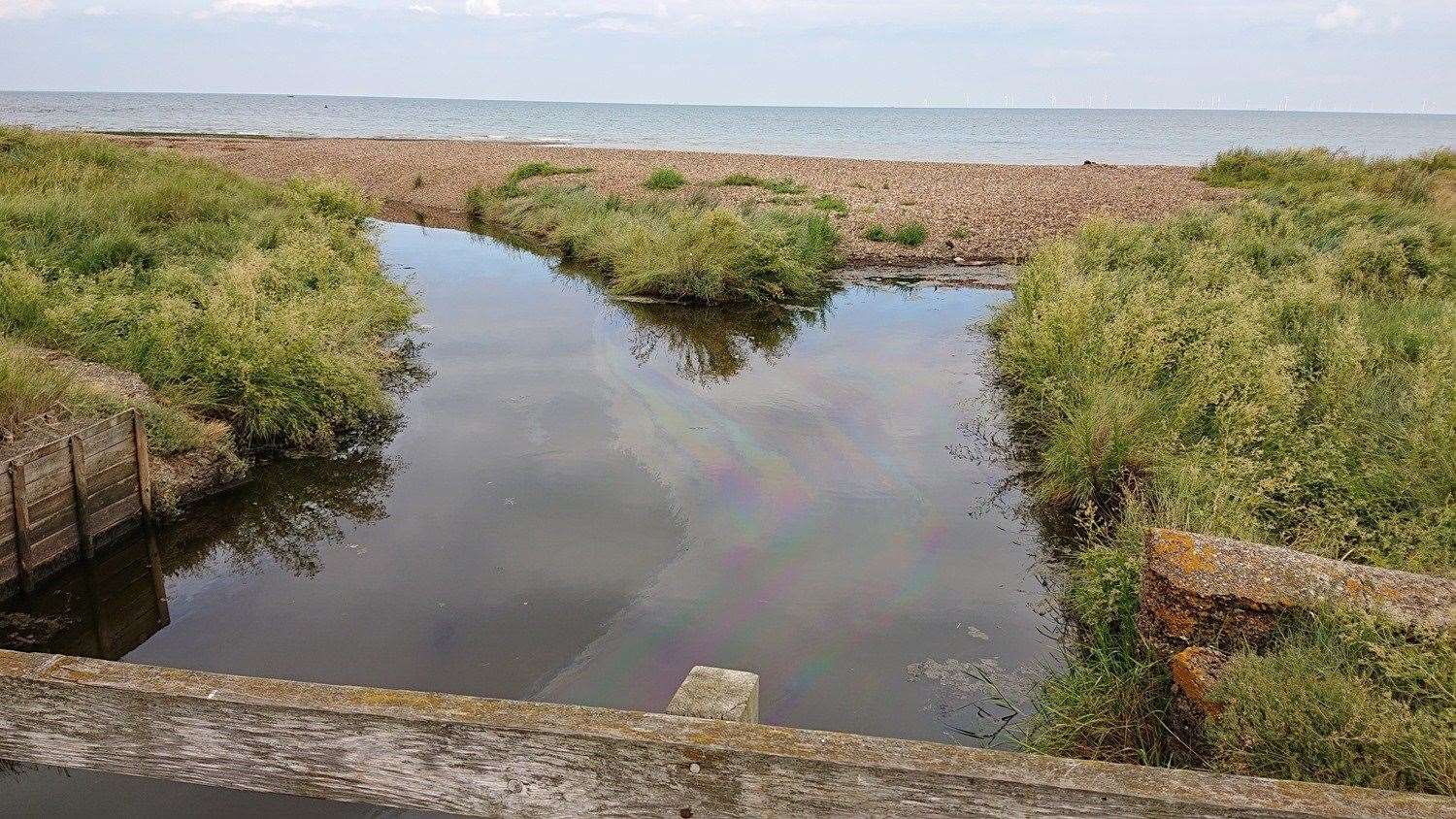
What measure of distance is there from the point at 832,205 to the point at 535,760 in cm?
2131

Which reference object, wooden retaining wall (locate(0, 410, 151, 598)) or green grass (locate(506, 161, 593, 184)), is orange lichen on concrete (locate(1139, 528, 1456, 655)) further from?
green grass (locate(506, 161, 593, 184))

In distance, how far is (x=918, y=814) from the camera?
200 cm

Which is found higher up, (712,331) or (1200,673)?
(712,331)

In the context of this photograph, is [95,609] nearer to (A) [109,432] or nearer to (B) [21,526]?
(B) [21,526]

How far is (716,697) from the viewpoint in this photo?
8.18ft

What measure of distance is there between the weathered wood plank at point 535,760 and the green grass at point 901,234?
18.3 m

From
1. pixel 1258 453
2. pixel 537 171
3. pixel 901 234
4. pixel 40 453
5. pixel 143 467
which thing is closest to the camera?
pixel 40 453

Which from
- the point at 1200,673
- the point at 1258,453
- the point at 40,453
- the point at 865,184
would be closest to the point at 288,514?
the point at 40,453

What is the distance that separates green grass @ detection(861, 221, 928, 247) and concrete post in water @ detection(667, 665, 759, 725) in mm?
17800

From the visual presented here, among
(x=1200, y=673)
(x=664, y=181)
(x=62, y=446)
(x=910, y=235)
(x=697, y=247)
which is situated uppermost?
(x=664, y=181)

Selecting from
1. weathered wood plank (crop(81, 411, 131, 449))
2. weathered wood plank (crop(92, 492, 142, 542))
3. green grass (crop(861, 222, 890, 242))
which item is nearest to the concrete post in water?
weathered wood plank (crop(81, 411, 131, 449))

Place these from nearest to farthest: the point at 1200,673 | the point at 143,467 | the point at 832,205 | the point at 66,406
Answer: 1. the point at 1200,673
2. the point at 66,406
3. the point at 143,467
4. the point at 832,205

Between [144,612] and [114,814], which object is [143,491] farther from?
[114,814]

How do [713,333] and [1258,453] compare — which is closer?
[1258,453]
